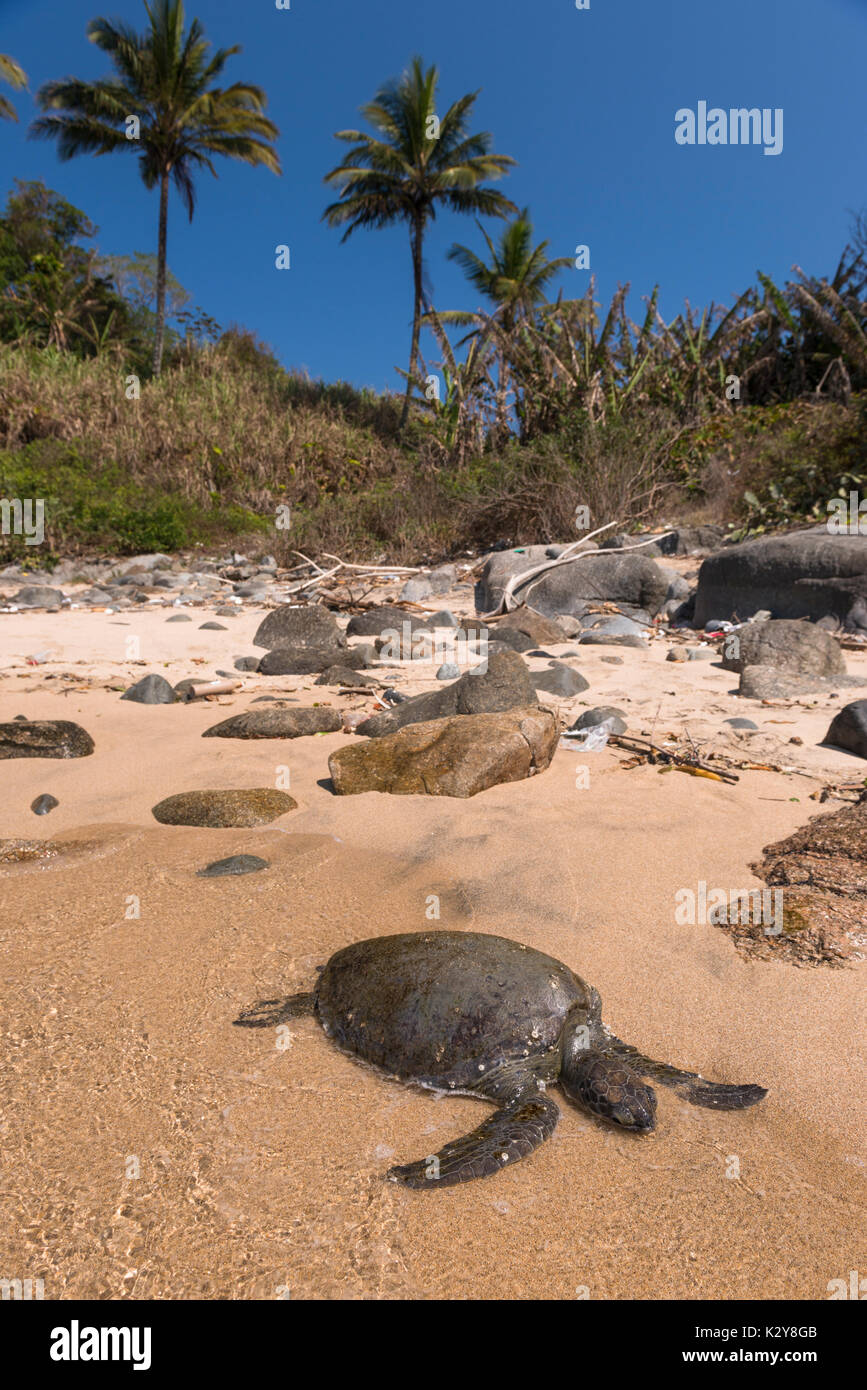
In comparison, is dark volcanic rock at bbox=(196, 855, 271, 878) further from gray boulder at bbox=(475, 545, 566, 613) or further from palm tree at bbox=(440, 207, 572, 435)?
palm tree at bbox=(440, 207, 572, 435)

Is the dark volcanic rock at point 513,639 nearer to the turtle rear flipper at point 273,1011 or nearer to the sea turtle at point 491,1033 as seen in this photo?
the sea turtle at point 491,1033

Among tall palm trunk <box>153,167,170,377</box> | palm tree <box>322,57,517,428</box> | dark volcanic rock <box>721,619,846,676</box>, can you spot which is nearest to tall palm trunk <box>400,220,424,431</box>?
palm tree <box>322,57,517,428</box>

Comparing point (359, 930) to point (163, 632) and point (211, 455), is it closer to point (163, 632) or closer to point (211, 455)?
point (163, 632)

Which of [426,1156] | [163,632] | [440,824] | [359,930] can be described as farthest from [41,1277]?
[163,632]

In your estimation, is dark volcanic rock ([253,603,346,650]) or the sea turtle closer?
the sea turtle

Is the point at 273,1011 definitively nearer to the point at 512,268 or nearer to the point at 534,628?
the point at 534,628

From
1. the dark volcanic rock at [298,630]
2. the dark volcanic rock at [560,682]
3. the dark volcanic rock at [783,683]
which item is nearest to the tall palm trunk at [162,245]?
the dark volcanic rock at [298,630]

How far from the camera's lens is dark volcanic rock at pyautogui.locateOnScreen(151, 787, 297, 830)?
3049mm

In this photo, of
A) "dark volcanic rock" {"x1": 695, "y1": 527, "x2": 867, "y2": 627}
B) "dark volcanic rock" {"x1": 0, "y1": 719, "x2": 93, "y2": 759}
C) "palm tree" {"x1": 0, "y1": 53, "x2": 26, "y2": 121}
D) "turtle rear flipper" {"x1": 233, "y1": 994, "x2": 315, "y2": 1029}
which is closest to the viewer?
"turtle rear flipper" {"x1": 233, "y1": 994, "x2": 315, "y2": 1029}

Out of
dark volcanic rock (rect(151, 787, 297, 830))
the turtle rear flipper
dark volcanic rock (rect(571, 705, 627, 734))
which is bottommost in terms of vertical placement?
the turtle rear flipper

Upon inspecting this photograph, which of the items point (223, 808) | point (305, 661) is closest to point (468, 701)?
point (223, 808)

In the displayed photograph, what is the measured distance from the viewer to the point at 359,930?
Answer: 229 centimetres

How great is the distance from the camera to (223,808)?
3.10m

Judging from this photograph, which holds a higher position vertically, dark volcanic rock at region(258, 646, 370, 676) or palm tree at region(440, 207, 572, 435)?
palm tree at region(440, 207, 572, 435)
